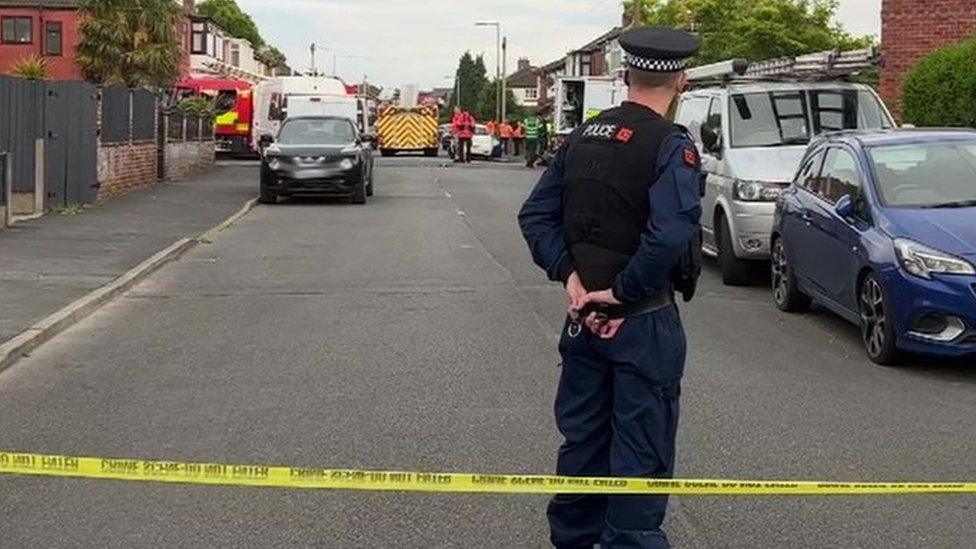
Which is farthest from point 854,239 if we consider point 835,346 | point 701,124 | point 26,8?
point 26,8

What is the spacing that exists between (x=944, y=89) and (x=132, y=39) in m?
22.7

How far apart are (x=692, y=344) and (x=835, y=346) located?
1020 mm

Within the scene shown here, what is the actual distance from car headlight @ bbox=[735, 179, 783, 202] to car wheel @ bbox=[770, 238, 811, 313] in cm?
104

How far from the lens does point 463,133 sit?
46375 mm

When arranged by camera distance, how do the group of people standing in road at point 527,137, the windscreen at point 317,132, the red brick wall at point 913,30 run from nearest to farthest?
1. the red brick wall at point 913,30
2. the windscreen at point 317,132
3. the group of people standing in road at point 527,137

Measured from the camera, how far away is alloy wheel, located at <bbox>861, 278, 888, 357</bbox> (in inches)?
361

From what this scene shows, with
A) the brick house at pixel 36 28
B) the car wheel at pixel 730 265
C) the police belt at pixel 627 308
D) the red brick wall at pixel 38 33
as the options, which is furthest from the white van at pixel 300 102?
the police belt at pixel 627 308

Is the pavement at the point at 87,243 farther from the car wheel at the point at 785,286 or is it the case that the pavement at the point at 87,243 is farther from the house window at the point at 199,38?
the house window at the point at 199,38

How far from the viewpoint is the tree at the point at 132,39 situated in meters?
34.5

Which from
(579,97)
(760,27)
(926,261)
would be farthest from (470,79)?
(926,261)

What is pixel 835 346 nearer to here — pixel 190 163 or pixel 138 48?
pixel 190 163

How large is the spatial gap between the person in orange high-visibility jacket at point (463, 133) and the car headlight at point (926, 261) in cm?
3764

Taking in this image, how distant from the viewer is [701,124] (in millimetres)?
14914

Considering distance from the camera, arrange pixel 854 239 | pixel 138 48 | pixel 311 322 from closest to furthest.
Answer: pixel 854 239, pixel 311 322, pixel 138 48
